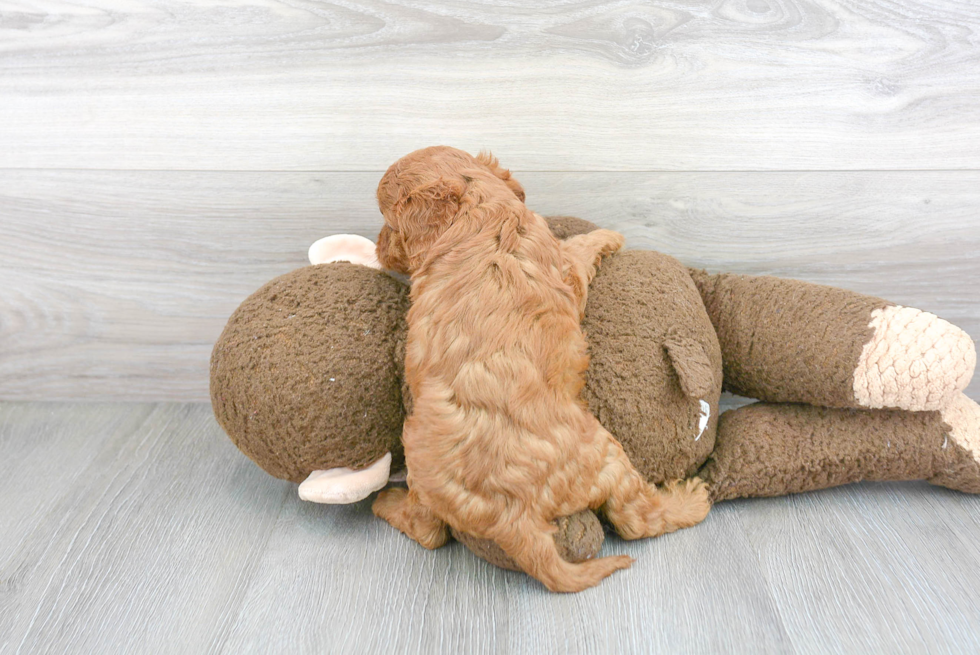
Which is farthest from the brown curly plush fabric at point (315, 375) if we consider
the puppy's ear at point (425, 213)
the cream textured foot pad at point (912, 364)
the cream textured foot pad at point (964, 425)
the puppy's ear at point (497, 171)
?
the cream textured foot pad at point (964, 425)

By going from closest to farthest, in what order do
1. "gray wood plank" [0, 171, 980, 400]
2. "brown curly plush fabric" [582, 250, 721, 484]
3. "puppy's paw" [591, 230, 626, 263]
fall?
"brown curly plush fabric" [582, 250, 721, 484], "puppy's paw" [591, 230, 626, 263], "gray wood plank" [0, 171, 980, 400]

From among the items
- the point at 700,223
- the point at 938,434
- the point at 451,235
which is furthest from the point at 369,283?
the point at 938,434

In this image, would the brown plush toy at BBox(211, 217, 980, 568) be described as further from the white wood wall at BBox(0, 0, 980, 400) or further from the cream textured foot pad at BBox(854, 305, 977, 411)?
the white wood wall at BBox(0, 0, 980, 400)

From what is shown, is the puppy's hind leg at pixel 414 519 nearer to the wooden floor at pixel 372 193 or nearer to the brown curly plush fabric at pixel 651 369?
the wooden floor at pixel 372 193

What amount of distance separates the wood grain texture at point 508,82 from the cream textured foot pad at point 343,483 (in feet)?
1.69

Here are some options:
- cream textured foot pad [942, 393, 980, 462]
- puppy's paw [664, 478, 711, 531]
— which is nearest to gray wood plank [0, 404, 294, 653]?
puppy's paw [664, 478, 711, 531]

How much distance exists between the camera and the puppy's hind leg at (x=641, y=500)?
2.89ft

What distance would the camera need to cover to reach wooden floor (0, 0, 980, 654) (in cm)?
92

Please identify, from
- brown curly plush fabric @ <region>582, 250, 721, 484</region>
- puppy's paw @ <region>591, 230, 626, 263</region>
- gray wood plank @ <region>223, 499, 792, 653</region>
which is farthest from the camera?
puppy's paw @ <region>591, 230, 626, 263</region>

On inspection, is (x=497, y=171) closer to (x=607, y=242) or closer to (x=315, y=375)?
(x=607, y=242)

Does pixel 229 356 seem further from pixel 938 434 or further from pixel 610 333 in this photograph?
pixel 938 434

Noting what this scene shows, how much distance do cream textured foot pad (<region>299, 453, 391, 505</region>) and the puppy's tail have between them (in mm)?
222

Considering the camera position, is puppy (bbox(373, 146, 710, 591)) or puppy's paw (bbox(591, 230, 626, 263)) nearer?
puppy (bbox(373, 146, 710, 591))

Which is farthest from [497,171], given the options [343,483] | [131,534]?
[131,534]
